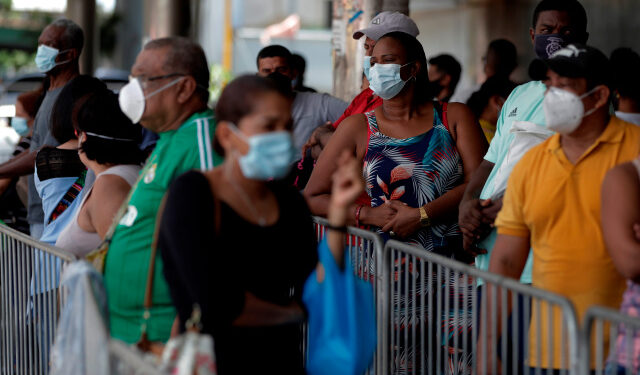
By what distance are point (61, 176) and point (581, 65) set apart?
10.4 ft

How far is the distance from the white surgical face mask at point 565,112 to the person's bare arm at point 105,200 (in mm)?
1901

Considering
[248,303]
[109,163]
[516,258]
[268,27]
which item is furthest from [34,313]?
[268,27]

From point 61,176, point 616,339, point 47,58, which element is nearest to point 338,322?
point 616,339

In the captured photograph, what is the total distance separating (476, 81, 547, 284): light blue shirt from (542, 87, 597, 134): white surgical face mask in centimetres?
73

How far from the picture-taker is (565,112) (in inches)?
141

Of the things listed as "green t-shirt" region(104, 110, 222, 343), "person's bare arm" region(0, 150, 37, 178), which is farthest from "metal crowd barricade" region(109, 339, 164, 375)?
"person's bare arm" region(0, 150, 37, 178)

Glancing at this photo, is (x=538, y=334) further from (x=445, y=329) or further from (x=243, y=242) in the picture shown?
(x=243, y=242)

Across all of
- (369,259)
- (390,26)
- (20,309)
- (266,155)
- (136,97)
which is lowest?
(20,309)

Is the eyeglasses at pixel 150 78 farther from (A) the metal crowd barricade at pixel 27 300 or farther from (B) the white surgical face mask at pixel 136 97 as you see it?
(A) the metal crowd barricade at pixel 27 300

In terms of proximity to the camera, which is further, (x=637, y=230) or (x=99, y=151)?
(x=99, y=151)

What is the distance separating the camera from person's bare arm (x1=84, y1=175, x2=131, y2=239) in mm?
4098

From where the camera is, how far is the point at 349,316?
120 inches

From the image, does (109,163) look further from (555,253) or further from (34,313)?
(555,253)

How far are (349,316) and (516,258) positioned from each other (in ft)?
3.46
